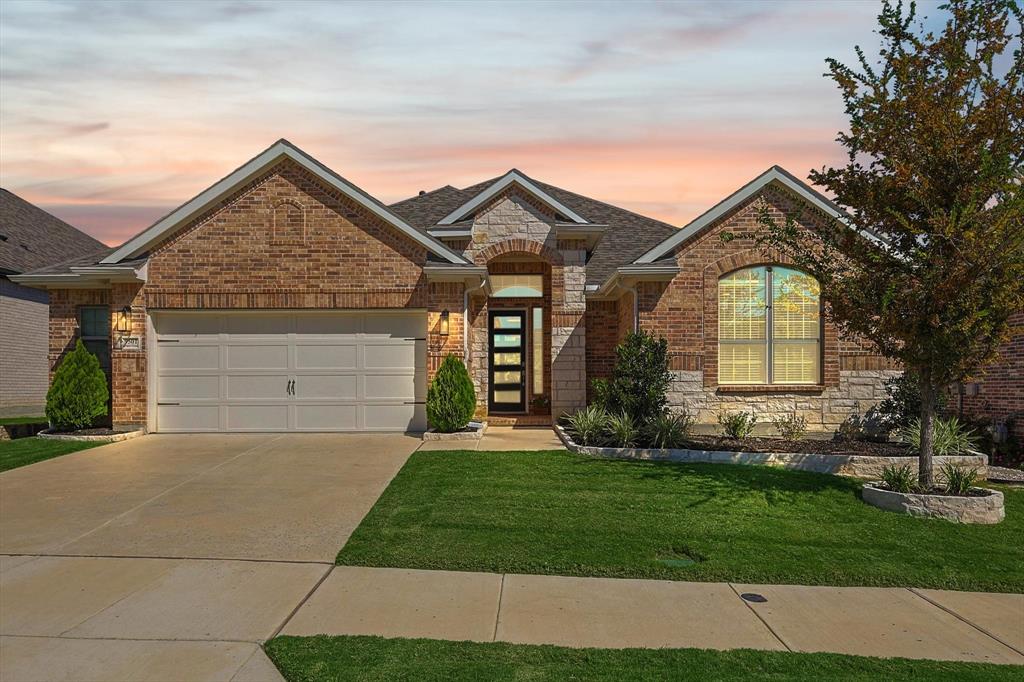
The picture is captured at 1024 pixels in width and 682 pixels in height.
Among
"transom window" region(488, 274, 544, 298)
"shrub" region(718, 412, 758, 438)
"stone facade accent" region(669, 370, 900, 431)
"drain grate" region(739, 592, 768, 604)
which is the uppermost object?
"transom window" region(488, 274, 544, 298)

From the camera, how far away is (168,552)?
747 centimetres

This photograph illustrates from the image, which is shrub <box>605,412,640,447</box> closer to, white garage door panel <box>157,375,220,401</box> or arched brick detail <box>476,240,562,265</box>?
arched brick detail <box>476,240,562,265</box>

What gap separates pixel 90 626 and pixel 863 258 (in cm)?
954

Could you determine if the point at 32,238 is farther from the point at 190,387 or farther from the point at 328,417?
the point at 328,417

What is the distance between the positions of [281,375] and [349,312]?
6.18 ft

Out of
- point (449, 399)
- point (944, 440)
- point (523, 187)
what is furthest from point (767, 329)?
point (449, 399)

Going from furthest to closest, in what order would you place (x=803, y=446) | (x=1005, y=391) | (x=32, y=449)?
1. (x=1005, y=391)
2. (x=32, y=449)
3. (x=803, y=446)

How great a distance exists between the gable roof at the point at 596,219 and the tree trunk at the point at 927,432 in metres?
8.10

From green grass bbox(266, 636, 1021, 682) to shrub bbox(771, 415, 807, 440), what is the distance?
8872 millimetres

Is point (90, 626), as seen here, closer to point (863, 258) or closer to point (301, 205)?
point (863, 258)

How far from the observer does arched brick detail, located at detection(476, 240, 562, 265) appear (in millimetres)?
17281

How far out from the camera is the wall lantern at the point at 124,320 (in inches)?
Result: 585

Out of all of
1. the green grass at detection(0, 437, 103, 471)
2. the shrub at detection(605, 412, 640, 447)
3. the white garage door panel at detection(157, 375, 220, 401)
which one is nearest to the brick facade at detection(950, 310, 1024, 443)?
the shrub at detection(605, 412, 640, 447)

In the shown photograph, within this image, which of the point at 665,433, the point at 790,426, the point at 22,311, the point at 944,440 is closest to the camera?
the point at 944,440
